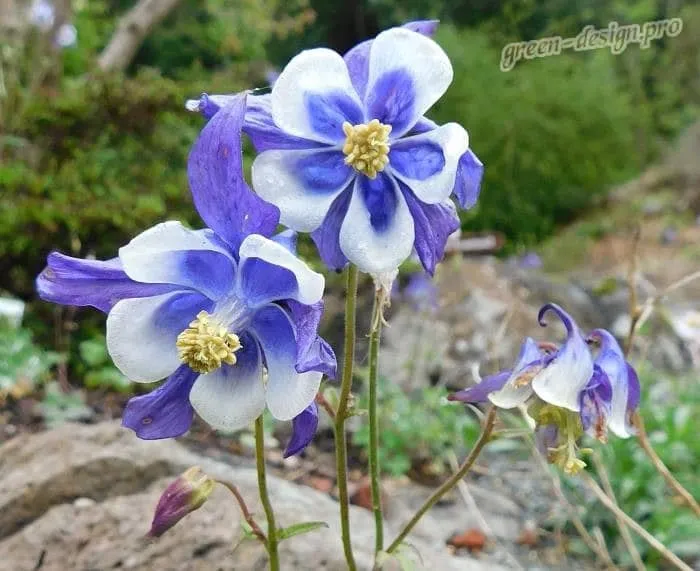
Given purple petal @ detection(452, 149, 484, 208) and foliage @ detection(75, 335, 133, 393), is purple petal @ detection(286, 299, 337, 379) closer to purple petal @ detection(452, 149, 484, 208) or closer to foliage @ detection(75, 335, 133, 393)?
purple petal @ detection(452, 149, 484, 208)

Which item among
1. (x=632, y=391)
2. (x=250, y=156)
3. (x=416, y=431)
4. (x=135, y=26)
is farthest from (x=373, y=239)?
(x=135, y=26)

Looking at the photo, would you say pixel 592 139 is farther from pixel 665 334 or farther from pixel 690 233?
pixel 665 334

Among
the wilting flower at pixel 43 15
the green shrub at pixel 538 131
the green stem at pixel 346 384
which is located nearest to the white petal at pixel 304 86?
the green stem at pixel 346 384

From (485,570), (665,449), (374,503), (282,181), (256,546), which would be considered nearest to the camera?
(282,181)

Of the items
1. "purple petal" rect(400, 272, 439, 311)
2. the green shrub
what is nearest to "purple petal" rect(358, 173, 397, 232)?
A: "purple petal" rect(400, 272, 439, 311)

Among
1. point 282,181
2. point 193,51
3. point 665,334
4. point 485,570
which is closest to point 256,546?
point 485,570

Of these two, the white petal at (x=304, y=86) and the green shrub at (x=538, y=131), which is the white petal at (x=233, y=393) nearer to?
the white petal at (x=304, y=86)
